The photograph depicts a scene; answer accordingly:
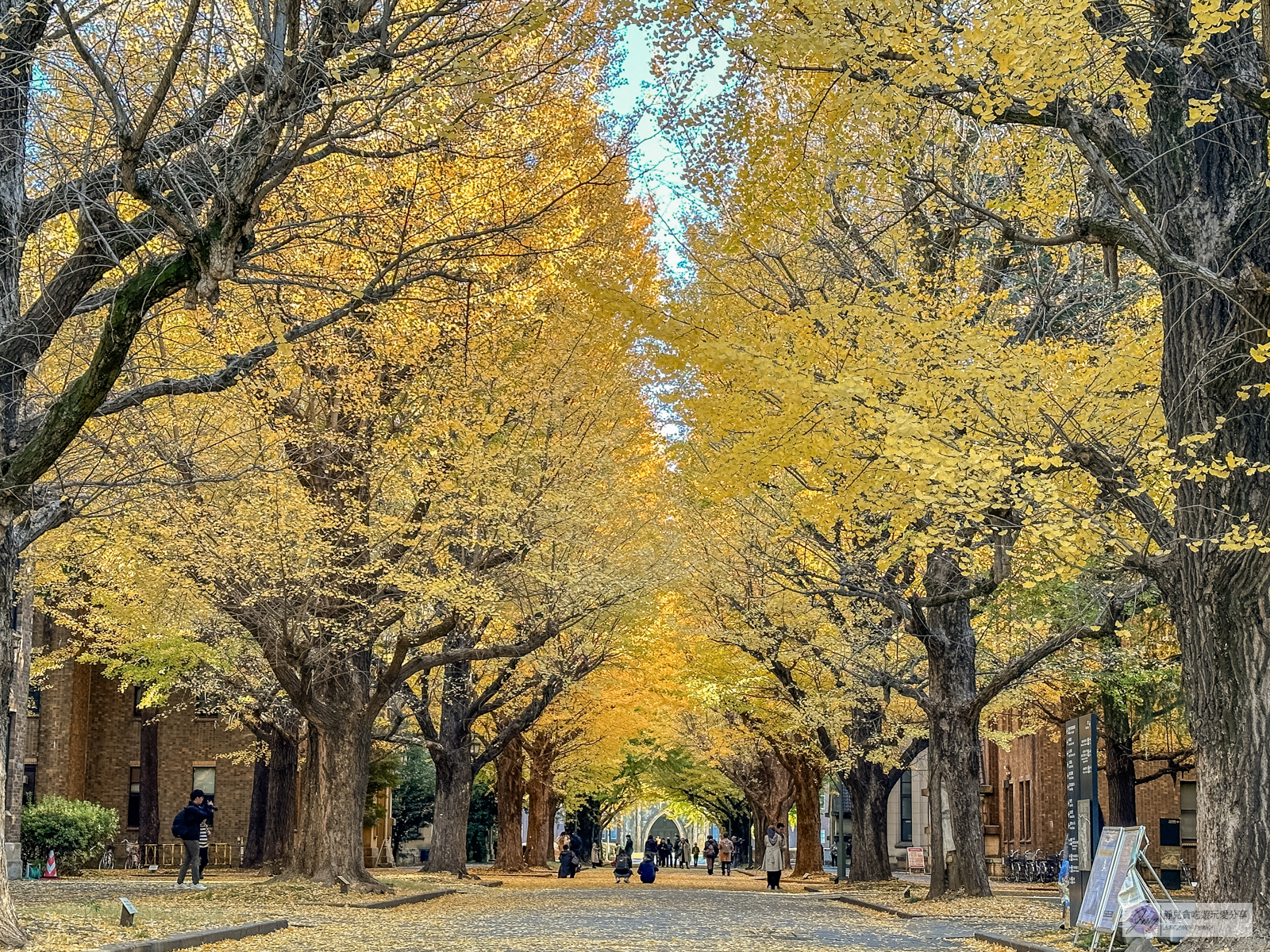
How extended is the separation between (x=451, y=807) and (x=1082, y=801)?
72.3 ft

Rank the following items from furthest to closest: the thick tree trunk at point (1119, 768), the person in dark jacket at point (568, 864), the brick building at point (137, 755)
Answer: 1. the brick building at point (137, 755)
2. the person in dark jacket at point (568, 864)
3. the thick tree trunk at point (1119, 768)

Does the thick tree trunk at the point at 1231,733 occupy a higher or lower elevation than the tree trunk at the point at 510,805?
higher

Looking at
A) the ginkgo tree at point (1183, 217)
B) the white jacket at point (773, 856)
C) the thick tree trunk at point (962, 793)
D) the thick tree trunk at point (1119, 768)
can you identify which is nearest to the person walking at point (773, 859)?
the white jacket at point (773, 856)

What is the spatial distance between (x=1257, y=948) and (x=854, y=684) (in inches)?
755

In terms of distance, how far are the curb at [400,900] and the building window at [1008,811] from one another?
3001 cm

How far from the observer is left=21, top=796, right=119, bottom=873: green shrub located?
101 ft

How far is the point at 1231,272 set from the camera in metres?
10.8

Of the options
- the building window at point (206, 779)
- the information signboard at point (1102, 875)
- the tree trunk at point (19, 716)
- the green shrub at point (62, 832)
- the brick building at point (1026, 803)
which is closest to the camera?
the information signboard at point (1102, 875)

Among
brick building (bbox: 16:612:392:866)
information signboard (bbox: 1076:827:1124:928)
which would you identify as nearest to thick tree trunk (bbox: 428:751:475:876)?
brick building (bbox: 16:612:392:866)

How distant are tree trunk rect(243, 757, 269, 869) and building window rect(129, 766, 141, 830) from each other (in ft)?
23.9

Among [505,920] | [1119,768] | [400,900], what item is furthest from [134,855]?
[1119,768]

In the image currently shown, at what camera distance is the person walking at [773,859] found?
1367 inches

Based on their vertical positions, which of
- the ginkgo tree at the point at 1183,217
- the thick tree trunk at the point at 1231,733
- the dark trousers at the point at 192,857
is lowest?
the dark trousers at the point at 192,857

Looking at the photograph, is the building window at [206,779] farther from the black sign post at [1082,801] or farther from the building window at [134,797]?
the black sign post at [1082,801]
